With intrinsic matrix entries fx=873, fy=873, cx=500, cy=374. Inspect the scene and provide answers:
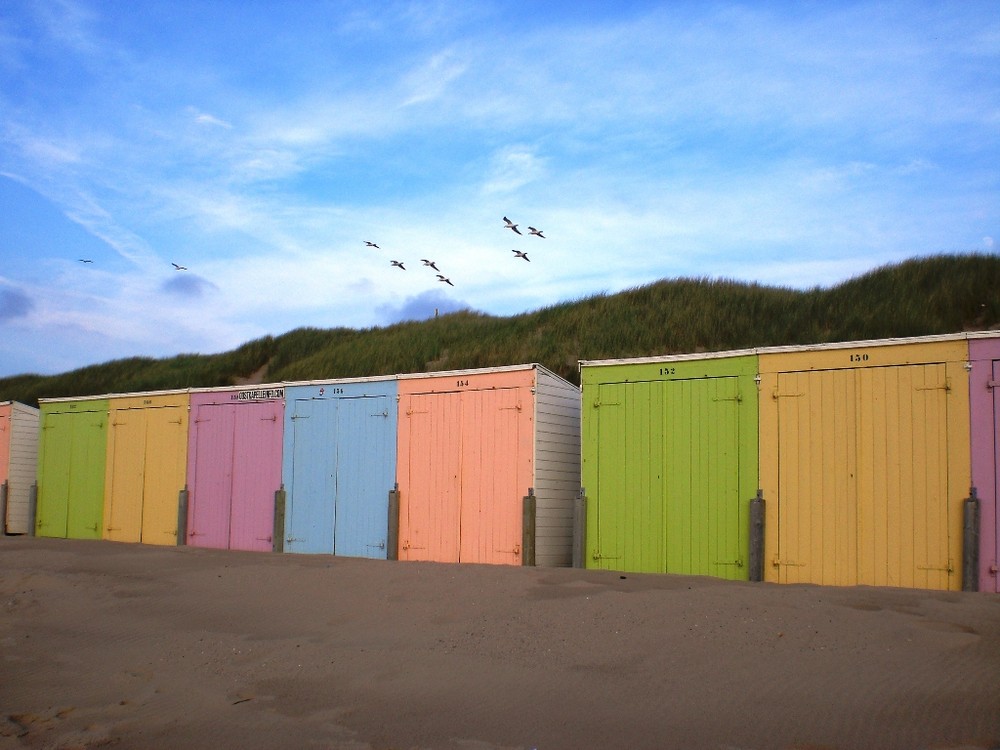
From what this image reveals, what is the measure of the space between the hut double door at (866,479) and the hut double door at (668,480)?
1.98 ft

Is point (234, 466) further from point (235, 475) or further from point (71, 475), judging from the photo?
point (71, 475)

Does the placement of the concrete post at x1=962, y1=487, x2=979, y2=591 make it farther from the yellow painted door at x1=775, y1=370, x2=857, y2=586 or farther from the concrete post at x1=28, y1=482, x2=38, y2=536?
the concrete post at x1=28, y1=482, x2=38, y2=536

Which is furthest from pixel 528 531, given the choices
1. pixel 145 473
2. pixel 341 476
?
pixel 145 473

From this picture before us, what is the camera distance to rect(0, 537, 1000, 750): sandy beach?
4988mm

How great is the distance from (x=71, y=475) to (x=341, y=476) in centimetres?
781

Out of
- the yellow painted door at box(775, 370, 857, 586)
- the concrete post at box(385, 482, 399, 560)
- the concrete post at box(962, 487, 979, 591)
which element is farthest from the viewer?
the concrete post at box(385, 482, 399, 560)

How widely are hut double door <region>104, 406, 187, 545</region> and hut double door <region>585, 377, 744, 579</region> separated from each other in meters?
8.94

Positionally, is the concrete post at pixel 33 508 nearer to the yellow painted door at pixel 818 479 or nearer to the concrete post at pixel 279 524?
the concrete post at pixel 279 524

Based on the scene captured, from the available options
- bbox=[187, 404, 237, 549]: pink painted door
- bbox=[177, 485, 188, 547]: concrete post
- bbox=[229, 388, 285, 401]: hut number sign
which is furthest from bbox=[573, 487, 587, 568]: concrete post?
bbox=[177, 485, 188, 547]: concrete post

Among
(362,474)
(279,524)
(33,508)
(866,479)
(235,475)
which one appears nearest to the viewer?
(866,479)

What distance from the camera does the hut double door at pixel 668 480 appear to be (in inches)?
426

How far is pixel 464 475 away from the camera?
13.1 metres

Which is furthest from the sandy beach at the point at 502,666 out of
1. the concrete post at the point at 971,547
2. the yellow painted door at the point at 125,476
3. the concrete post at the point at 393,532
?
the yellow painted door at the point at 125,476

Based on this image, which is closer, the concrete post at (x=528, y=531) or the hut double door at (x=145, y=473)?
the concrete post at (x=528, y=531)
